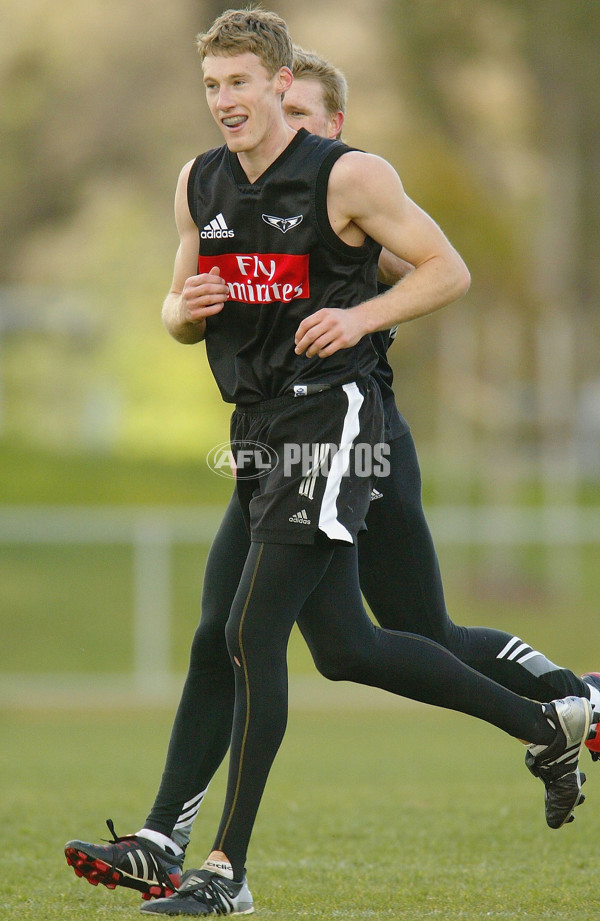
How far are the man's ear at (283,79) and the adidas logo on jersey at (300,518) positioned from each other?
3.89ft

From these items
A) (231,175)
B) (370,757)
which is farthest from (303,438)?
(370,757)

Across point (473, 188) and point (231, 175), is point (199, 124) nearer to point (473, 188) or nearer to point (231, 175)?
point (473, 188)

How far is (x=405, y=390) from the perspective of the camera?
27812mm

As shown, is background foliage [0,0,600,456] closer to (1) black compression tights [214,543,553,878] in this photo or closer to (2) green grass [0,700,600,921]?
(2) green grass [0,700,600,921]

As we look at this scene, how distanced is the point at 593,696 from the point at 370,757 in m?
3.89

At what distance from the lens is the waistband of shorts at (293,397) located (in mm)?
3561

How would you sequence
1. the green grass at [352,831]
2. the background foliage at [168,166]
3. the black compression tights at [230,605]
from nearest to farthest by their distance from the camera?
the green grass at [352,831], the black compression tights at [230,605], the background foliage at [168,166]

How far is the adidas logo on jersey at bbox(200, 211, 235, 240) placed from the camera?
363cm

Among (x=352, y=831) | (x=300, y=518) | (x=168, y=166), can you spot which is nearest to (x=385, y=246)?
(x=300, y=518)

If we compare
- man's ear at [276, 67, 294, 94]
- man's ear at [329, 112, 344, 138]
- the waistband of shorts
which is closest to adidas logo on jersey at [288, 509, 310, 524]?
the waistband of shorts

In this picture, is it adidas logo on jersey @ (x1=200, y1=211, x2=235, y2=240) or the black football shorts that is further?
adidas logo on jersey @ (x1=200, y1=211, x2=235, y2=240)

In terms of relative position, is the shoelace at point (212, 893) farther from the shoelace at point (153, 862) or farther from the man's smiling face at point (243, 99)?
the man's smiling face at point (243, 99)

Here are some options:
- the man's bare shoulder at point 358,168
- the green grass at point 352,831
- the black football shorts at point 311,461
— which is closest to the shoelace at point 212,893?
the green grass at point 352,831

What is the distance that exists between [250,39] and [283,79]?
15 cm
